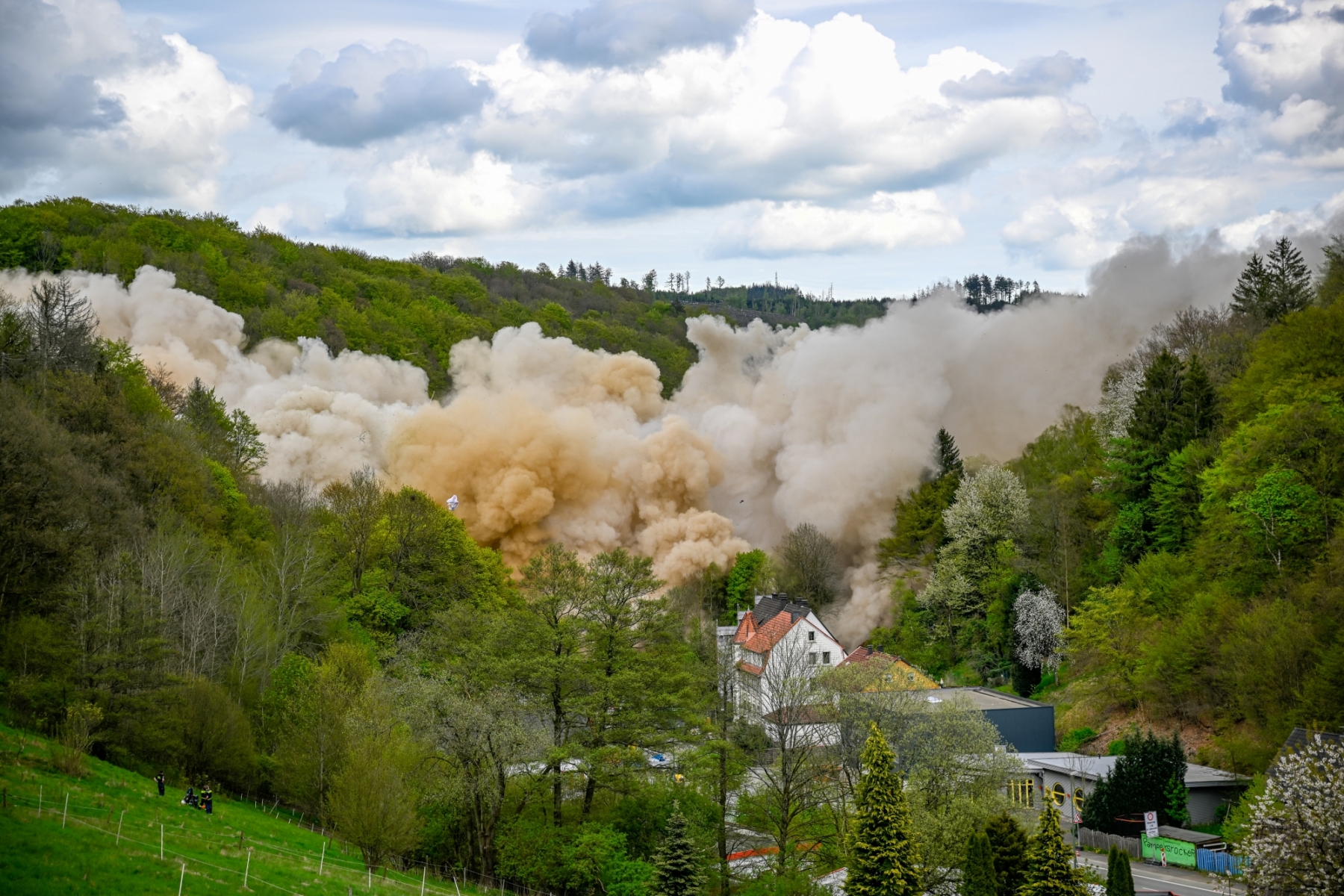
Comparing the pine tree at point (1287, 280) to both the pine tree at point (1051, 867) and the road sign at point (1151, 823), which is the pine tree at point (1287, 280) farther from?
the pine tree at point (1051, 867)

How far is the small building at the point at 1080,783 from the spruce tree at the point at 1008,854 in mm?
7850

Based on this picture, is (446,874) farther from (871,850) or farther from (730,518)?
(730,518)

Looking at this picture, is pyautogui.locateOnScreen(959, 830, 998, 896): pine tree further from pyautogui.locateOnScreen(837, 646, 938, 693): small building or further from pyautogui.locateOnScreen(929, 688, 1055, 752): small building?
pyautogui.locateOnScreen(929, 688, 1055, 752): small building

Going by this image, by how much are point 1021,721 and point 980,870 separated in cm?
1837

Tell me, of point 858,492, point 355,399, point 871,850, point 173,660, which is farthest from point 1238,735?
point 355,399

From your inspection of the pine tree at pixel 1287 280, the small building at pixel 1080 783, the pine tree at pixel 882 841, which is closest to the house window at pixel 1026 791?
the small building at pixel 1080 783

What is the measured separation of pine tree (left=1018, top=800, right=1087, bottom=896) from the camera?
2416cm

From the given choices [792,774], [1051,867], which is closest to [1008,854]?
[1051,867]

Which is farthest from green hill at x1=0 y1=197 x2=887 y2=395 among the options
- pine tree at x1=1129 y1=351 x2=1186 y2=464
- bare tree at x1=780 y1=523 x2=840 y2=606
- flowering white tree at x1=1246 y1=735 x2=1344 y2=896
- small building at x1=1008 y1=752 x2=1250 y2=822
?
flowering white tree at x1=1246 y1=735 x2=1344 y2=896

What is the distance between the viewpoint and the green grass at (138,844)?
60.7 feet

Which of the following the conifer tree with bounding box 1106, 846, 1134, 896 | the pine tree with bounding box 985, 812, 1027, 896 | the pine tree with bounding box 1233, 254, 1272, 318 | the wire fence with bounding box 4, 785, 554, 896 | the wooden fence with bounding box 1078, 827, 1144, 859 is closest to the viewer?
the wire fence with bounding box 4, 785, 554, 896

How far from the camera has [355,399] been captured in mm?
74688

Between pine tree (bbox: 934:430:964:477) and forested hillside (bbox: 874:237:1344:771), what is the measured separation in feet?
0.53

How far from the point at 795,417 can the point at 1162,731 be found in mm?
32264
